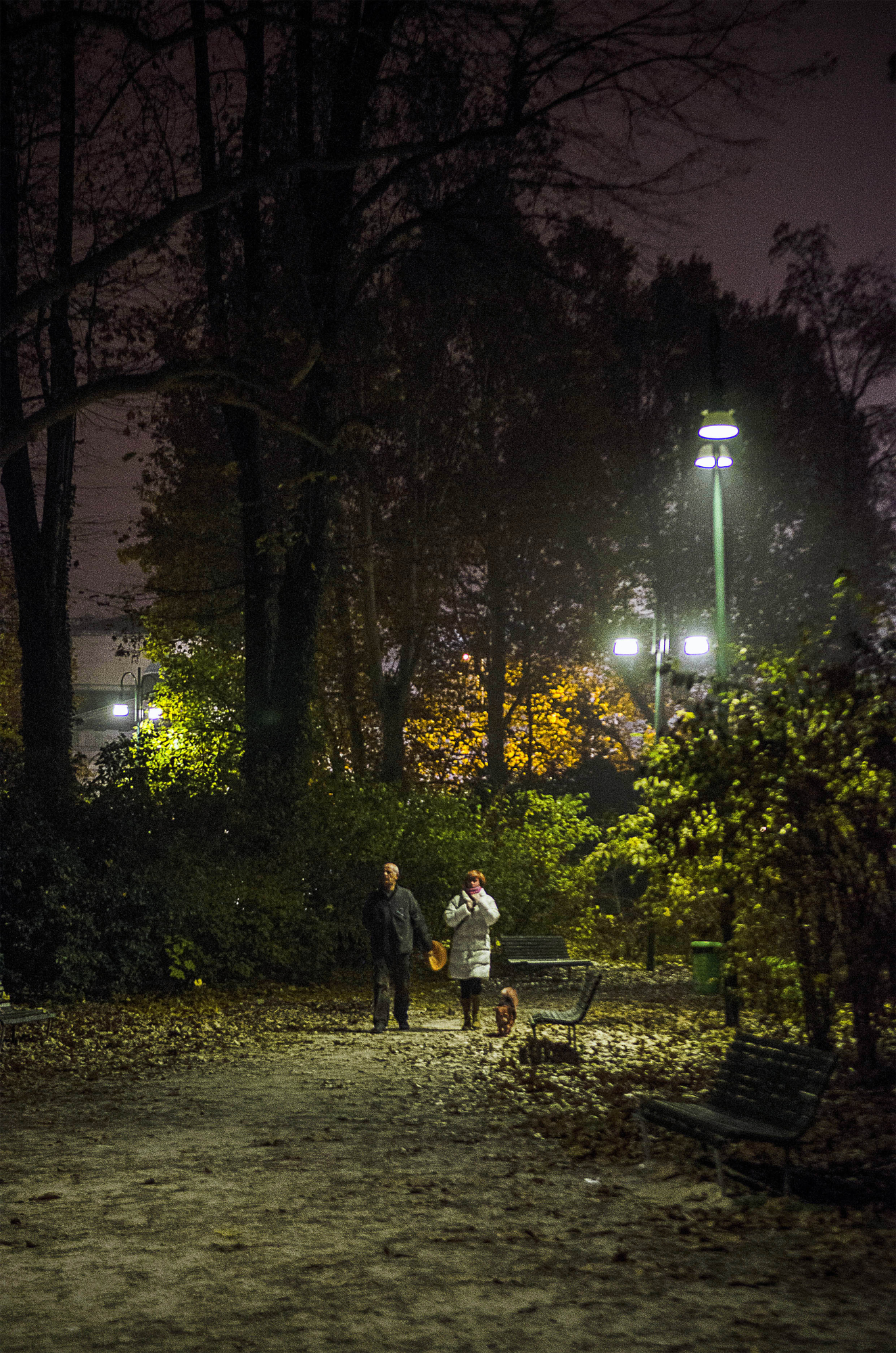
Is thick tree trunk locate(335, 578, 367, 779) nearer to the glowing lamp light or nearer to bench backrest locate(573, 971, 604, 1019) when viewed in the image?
the glowing lamp light

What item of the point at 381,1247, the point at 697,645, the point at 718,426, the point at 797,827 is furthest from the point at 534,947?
the point at 381,1247

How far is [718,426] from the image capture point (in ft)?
59.7

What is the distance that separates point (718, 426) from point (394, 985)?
8781mm

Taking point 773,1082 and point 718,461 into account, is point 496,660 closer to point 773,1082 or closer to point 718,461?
point 718,461

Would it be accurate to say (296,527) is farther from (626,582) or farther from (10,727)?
(626,582)

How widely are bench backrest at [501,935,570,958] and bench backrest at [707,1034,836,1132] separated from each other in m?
10.6

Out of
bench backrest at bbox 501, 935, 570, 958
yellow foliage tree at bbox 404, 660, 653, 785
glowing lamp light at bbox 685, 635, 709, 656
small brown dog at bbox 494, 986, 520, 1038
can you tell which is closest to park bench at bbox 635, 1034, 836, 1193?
small brown dog at bbox 494, 986, 520, 1038

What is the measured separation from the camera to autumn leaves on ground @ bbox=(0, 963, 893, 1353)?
17.9ft

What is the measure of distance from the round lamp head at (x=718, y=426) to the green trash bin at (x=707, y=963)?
6.67 metres

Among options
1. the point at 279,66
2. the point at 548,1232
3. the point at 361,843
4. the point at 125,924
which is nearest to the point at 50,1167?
the point at 548,1232

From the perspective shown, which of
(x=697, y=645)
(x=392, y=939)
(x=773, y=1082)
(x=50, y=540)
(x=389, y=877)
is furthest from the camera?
(x=697, y=645)

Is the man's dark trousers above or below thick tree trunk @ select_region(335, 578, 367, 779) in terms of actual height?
below

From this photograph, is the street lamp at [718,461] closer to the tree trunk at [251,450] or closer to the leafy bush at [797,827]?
the leafy bush at [797,827]

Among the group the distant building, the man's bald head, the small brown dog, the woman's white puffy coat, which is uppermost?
the distant building
